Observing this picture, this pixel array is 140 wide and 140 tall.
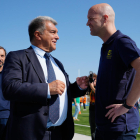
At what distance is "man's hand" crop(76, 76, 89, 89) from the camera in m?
2.74

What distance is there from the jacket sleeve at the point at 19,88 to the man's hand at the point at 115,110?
28.7 inches

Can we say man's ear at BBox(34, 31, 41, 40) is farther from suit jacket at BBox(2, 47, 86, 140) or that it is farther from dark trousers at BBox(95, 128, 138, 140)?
dark trousers at BBox(95, 128, 138, 140)

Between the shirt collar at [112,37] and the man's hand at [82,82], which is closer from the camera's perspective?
the shirt collar at [112,37]

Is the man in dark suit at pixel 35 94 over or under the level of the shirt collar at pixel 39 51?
under

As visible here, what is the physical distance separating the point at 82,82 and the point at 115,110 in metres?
0.92

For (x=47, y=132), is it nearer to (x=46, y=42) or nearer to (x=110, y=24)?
(x=46, y=42)

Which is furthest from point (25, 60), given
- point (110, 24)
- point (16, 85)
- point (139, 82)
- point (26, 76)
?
point (139, 82)

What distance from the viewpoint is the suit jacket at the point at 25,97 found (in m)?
2.02

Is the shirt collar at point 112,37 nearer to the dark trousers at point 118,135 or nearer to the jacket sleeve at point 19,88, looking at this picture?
the jacket sleeve at point 19,88

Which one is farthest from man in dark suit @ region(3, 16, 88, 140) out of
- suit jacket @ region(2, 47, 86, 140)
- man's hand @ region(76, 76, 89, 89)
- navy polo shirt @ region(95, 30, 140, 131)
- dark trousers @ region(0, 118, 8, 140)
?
dark trousers @ region(0, 118, 8, 140)

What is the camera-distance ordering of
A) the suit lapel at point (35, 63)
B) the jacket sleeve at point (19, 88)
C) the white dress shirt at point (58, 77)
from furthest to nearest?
the white dress shirt at point (58, 77), the suit lapel at point (35, 63), the jacket sleeve at point (19, 88)

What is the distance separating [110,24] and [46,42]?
94 centimetres

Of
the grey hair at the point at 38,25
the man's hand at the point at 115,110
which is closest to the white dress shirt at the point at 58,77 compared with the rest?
the grey hair at the point at 38,25

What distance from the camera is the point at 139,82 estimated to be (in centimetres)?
178
